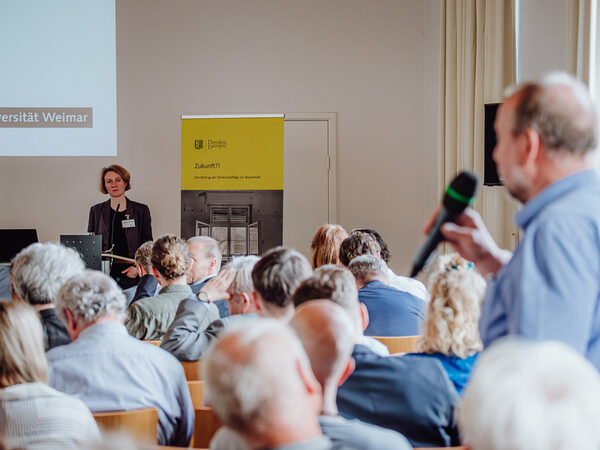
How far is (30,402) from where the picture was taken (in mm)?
1723

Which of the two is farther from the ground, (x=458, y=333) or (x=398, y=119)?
(x=398, y=119)

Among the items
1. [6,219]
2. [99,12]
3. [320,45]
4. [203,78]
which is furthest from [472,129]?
[6,219]

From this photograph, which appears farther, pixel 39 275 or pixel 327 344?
pixel 39 275

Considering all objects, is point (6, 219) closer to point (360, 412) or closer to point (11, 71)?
point (11, 71)

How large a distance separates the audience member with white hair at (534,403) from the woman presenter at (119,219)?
6.32 m

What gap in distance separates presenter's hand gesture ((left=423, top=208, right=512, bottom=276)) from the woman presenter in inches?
226

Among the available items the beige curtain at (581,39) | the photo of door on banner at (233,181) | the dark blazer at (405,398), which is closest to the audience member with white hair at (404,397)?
the dark blazer at (405,398)

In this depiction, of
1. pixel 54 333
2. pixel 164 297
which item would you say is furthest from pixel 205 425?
pixel 164 297

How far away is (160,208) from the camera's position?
8078mm

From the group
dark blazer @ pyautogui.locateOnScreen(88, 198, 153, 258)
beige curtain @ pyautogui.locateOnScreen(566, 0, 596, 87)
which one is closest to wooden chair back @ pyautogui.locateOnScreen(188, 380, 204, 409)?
beige curtain @ pyautogui.locateOnScreen(566, 0, 596, 87)

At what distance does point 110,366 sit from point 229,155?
217 inches

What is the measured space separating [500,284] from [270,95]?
688 centimetres

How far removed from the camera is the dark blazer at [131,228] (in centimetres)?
700

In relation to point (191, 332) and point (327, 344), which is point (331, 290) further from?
point (191, 332)
